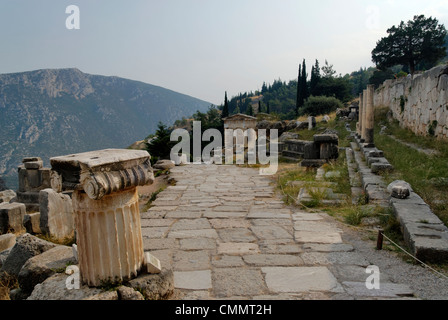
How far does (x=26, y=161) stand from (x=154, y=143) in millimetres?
11918

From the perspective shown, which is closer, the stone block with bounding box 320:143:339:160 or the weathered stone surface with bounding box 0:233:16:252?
the weathered stone surface with bounding box 0:233:16:252

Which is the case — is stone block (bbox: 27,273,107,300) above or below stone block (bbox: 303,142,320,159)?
below

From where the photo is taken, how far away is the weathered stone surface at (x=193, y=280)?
105 inches

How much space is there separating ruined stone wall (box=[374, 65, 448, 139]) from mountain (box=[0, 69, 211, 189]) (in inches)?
2157

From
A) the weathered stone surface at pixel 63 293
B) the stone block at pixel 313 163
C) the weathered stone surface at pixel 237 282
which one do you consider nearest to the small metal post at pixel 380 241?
the weathered stone surface at pixel 237 282

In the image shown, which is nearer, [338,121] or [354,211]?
[354,211]

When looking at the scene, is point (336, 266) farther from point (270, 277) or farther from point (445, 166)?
point (445, 166)

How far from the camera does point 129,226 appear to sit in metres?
2.28

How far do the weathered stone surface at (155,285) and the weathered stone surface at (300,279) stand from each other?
0.84m

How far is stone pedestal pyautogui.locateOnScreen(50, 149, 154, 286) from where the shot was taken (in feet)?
6.80

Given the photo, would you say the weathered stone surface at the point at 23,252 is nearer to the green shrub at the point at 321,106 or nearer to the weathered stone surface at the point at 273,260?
the weathered stone surface at the point at 273,260

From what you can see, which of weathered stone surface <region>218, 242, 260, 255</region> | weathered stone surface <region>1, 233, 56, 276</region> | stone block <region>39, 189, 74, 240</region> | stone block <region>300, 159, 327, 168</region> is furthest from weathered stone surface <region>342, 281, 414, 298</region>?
stone block <region>300, 159, 327, 168</region>

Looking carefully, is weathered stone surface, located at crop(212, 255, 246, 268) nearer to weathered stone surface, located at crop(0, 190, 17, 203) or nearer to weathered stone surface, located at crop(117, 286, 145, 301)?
weathered stone surface, located at crop(117, 286, 145, 301)
